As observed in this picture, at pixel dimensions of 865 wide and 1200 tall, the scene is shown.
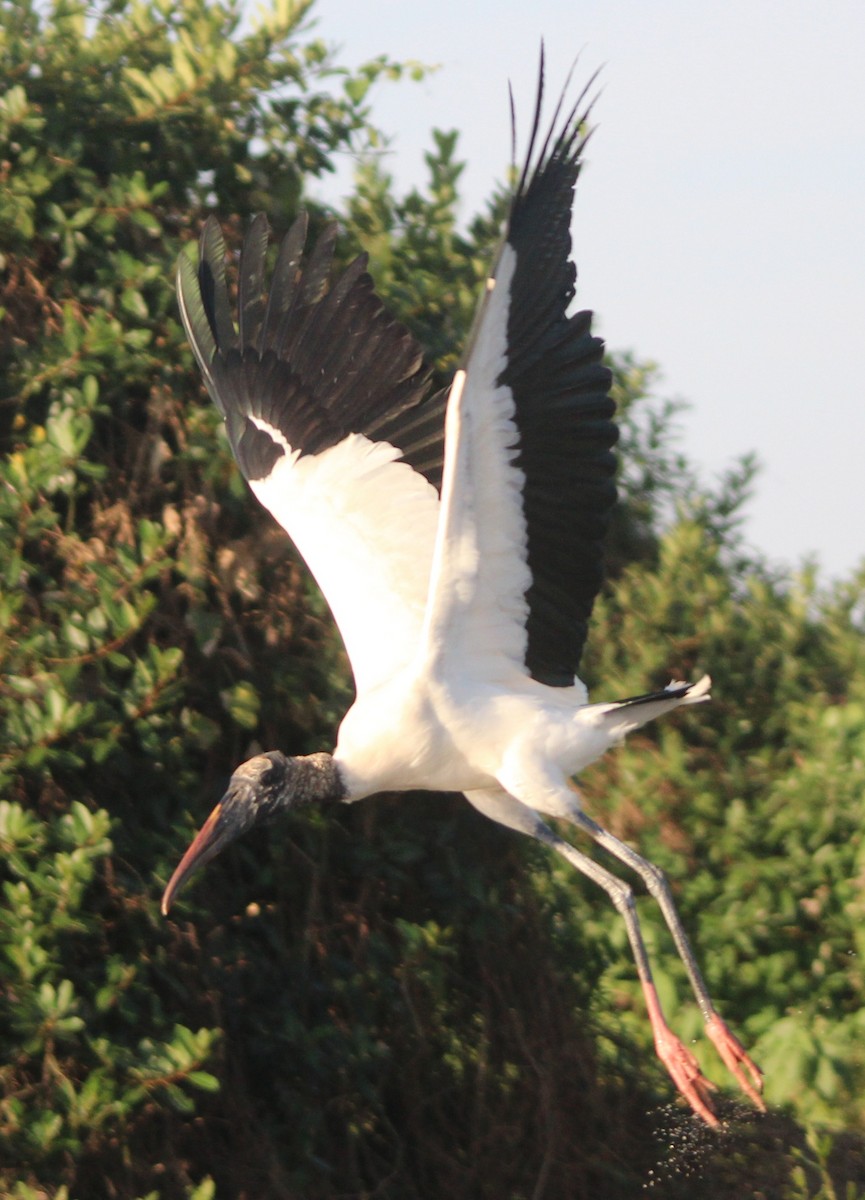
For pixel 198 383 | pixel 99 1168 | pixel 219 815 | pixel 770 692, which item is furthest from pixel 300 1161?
pixel 770 692

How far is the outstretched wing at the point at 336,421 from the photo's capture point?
15.1 ft

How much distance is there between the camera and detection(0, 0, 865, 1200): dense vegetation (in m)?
4.10

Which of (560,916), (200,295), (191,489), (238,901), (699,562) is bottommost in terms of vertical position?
(238,901)

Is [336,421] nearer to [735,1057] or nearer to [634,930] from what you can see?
[634,930]

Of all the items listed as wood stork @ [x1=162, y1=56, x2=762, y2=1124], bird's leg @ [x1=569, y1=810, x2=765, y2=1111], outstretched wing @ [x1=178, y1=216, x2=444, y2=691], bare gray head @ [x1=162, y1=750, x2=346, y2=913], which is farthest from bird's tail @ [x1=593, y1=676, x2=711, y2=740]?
bare gray head @ [x1=162, y1=750, x2=346, y2=913]

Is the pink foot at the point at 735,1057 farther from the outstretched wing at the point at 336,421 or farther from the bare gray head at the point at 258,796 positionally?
the outstretched wing at the point at 336,421

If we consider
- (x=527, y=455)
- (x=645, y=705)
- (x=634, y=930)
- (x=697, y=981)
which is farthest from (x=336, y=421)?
(x=697, y=981)

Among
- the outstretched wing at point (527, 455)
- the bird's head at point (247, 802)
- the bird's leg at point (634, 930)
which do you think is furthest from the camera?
the bird's leg at point (634, 930)

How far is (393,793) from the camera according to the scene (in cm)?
477

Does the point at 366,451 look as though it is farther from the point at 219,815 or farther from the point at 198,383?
the point at 219,815

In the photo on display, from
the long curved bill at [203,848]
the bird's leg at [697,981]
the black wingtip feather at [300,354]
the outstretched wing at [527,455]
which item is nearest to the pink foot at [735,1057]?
the bird's leg at [697,981]

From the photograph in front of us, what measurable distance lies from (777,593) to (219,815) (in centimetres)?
274

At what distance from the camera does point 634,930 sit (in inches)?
178

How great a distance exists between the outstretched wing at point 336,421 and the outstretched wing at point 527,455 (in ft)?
1.03
